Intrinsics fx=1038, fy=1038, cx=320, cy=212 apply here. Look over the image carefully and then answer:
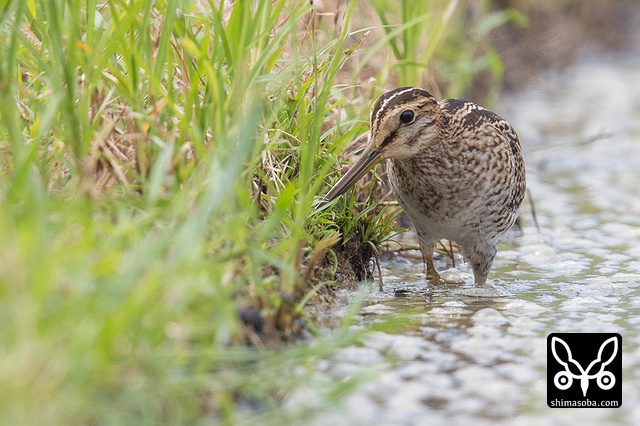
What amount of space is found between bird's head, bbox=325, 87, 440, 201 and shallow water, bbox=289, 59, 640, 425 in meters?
0.65

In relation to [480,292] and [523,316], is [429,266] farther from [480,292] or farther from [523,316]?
[523,316]

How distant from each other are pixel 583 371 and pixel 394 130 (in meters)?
1.56

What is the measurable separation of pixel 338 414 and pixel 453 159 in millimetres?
2144

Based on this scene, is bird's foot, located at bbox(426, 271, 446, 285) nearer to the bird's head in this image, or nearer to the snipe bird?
the snipe bird

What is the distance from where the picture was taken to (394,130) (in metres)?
5.06

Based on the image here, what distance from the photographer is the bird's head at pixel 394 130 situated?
5.00 meters

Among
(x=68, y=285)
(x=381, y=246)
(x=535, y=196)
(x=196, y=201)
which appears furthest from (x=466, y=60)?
(x=68, y=285)

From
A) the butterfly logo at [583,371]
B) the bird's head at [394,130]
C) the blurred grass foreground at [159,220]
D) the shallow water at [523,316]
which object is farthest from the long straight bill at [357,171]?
the butterfly logo at [583,371]

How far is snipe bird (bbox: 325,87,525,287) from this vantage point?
16.9 feet

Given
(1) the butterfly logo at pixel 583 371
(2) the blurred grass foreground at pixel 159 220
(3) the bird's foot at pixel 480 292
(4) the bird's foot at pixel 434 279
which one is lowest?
(1) the butterfly logo at pixel 583 371

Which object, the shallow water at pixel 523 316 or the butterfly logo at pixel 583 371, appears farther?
the butterfly logo at pixel 583 371

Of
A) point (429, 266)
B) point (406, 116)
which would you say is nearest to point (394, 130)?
point (406, 116)

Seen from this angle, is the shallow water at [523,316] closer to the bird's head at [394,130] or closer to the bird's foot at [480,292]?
the bird's foot at [480,292]

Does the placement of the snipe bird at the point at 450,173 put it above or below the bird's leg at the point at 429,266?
above
